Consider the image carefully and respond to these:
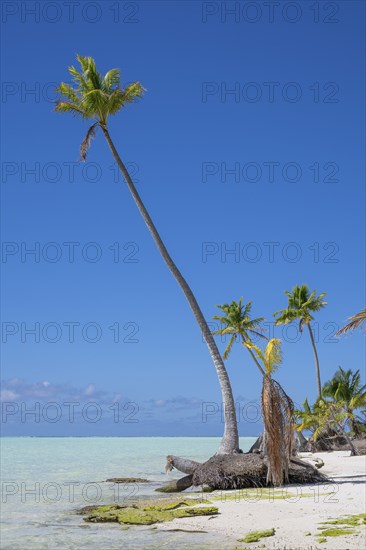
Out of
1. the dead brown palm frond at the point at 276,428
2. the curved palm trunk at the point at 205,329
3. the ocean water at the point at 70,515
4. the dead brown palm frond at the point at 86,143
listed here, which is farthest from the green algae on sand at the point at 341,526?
the dead brown palm frond at the point at 86,143

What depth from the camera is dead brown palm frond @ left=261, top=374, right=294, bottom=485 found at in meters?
21.7

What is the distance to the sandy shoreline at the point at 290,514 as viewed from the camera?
41.9 ft

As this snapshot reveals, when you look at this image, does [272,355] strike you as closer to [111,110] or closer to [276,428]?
[276,428]

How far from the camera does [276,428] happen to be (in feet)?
70.9

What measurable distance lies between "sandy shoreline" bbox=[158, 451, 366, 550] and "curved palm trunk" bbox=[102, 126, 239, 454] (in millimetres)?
4713

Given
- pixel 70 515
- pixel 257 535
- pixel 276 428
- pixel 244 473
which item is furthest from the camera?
pixel 244 473

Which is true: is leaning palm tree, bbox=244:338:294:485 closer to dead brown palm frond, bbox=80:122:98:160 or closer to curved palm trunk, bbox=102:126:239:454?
curved palm trunk, bbox=102:126:239:454

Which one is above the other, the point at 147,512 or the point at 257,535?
the point at 147,512

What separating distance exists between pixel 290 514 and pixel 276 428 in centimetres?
580

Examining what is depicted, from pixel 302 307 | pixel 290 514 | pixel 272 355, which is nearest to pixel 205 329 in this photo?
pixel 272 355

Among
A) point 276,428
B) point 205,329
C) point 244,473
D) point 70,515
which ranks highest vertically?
point 205,329

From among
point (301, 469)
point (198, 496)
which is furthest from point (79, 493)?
point (301, 469)

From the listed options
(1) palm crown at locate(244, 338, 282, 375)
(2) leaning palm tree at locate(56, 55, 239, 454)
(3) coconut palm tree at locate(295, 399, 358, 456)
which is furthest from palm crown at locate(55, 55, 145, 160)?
(3) coconut palm tree at locate(295, 399, 358, 456)

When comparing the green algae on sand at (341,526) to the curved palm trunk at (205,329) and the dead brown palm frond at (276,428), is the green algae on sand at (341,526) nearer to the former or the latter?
the dead brown palm frond at (276,428)
